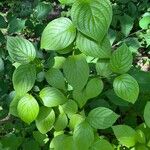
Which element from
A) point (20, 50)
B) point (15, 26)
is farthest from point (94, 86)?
point (15, 26)

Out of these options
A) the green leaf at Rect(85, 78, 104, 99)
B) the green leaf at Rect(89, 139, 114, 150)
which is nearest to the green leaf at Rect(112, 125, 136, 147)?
the green leaf at Rect(89, 139, 114, 150)

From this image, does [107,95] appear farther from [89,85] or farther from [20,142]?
[20,142]

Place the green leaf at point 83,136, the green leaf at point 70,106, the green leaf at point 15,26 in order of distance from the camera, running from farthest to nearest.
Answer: the green leaf at point 15,26 < the green leaf at point 70,106 < the green leaf at point 83,136

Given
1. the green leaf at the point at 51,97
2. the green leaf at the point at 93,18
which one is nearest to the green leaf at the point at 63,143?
the green leaf at the point at 51,97

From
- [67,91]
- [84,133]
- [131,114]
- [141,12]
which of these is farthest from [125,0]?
[84,133]

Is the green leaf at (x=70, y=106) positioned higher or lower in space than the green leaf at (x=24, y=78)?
lower

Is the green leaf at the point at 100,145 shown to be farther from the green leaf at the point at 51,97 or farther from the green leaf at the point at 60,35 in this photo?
the green leaf at the point at 60,35

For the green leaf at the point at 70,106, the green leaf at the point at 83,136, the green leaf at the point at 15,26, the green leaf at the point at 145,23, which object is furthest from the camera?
the green leaf at the point at 145,23
